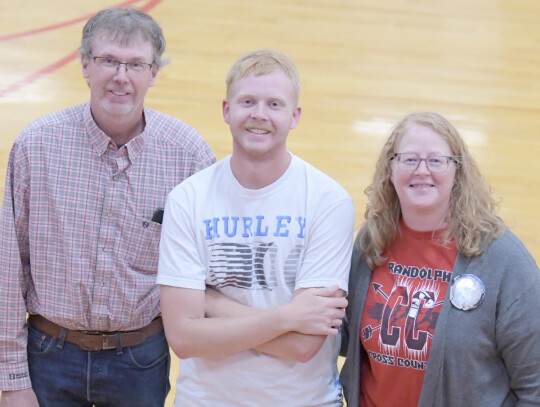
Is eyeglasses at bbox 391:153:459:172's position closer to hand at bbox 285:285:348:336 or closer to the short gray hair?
hand at bbox 285:285:348:336

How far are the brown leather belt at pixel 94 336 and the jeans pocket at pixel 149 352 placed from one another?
0.02 meters

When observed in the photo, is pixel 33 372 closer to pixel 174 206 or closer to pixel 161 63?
pixel 174 206

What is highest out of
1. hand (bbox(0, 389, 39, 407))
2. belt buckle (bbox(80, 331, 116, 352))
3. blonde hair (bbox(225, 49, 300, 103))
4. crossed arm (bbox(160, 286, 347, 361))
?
blonde hair (bbox(225, 49, 300, 103))

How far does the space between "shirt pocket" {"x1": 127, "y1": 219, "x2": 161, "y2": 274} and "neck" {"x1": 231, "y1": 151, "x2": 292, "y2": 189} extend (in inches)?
15.0

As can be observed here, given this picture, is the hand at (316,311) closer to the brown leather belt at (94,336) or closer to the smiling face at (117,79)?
the brown leather belt at (94,336)

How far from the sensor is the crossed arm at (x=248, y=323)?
2.20 m

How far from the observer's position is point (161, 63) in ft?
8.65

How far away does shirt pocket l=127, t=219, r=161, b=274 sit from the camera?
2.57m

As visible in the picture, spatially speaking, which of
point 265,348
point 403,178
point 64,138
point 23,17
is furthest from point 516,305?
point 23,17

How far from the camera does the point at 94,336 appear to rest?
2.61 m

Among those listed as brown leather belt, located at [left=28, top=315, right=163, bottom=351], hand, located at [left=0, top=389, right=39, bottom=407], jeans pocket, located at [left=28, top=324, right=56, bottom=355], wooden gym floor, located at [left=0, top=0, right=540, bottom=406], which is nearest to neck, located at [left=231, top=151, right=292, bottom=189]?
brown leather belt, located at [left=28, top=315, right=163, bottom=351]

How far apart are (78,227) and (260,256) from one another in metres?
0.59

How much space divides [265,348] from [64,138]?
86cm

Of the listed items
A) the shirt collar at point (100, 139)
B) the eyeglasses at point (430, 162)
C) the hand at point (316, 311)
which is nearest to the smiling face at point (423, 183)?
the eyeglasses at point (430, 162)
